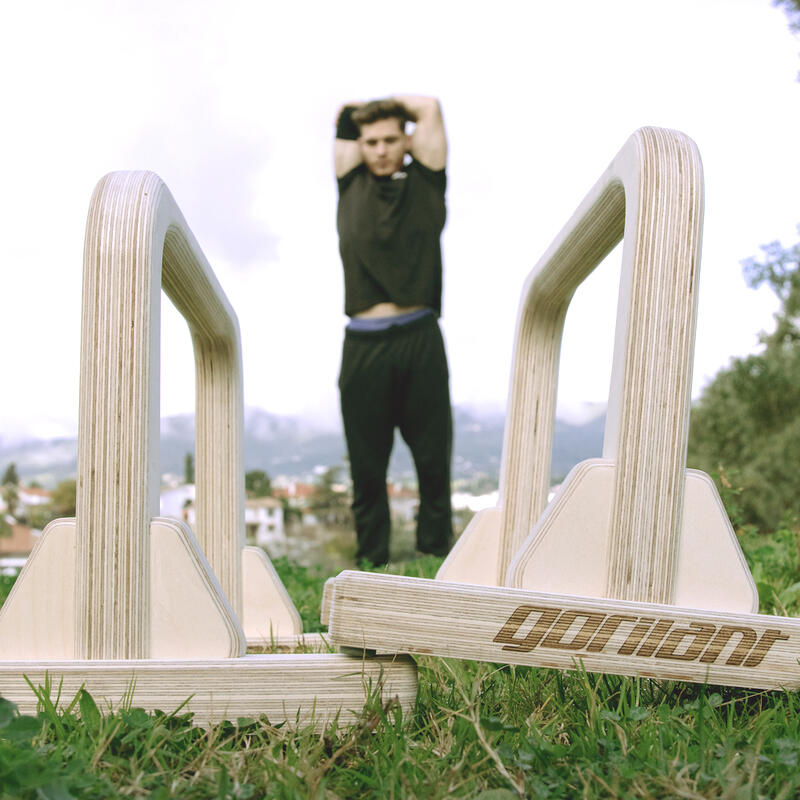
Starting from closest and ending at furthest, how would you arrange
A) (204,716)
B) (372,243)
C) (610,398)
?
(204,716)
(610,398)
(372,243)

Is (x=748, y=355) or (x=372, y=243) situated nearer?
(x=372, y=243)

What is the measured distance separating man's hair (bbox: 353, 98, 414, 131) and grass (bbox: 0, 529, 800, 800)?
2842mm

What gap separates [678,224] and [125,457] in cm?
65

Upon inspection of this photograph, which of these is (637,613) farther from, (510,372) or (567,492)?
(510,372)

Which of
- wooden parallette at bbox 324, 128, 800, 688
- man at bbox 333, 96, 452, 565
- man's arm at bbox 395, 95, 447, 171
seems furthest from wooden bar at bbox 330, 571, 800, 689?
man's arm at bbox 395, 95, 447, 171

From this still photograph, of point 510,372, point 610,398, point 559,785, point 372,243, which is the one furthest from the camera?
point 372,243

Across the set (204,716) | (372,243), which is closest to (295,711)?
(204,716)

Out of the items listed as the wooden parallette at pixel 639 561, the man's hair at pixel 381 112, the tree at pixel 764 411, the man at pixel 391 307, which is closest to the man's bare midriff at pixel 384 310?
the man at pixel 391 307

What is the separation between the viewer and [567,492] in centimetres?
89

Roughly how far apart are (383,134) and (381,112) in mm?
88

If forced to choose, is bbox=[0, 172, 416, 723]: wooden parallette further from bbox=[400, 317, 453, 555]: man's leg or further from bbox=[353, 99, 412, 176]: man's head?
bbox=[353, 99, 412, 176]: man's head

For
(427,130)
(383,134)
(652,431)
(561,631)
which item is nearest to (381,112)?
(383,134)

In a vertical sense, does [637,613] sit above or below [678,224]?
below

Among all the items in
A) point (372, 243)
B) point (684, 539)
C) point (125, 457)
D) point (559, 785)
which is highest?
point (372, 243)
